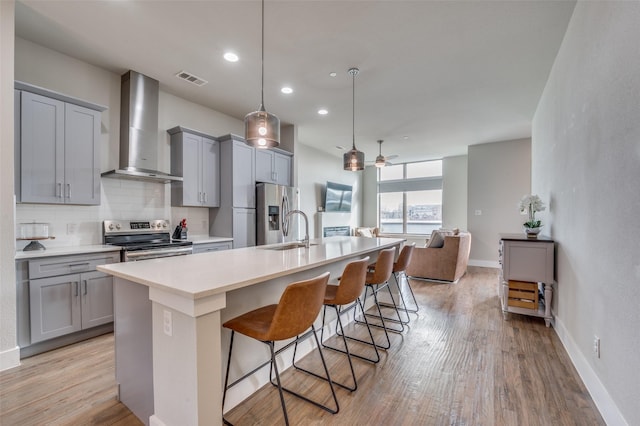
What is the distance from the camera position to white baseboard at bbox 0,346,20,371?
224 cm

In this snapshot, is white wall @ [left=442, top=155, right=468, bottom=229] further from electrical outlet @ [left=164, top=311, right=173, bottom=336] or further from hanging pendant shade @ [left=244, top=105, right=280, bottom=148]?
electrical outlet @ [left=164, top=311, right=173, bottom=336]

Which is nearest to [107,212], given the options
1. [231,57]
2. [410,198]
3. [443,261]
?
[231,57]

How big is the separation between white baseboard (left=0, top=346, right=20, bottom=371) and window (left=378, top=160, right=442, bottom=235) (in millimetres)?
8187

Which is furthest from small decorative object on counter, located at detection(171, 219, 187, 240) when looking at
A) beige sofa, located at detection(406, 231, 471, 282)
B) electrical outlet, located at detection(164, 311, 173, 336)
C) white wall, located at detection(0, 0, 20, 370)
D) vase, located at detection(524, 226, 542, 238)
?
vase, located at detection(524, 226, 542, 238)

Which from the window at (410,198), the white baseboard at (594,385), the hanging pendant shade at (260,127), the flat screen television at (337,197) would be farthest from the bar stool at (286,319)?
the window at (410,198)

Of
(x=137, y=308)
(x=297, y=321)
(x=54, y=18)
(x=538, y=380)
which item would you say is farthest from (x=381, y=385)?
(x=54, y=18)

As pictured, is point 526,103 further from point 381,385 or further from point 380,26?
point 381,385

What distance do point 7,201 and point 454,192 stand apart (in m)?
8.49

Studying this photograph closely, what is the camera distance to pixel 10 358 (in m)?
2.27

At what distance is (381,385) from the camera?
205cm

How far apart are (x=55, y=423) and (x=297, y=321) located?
1.61m

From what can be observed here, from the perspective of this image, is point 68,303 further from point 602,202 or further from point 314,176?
point 314,176

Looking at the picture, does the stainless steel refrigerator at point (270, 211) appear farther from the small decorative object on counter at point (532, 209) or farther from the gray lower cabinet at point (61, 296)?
the small decorative object on counter at point (532, 209)

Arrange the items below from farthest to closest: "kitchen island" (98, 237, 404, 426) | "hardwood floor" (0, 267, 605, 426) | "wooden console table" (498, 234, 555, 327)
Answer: "wooden console table" (498, 234, 555, 327), "hardwood floor" (0, 267, 605, 426), "kitchen island" (98, 237, 404, 426)
